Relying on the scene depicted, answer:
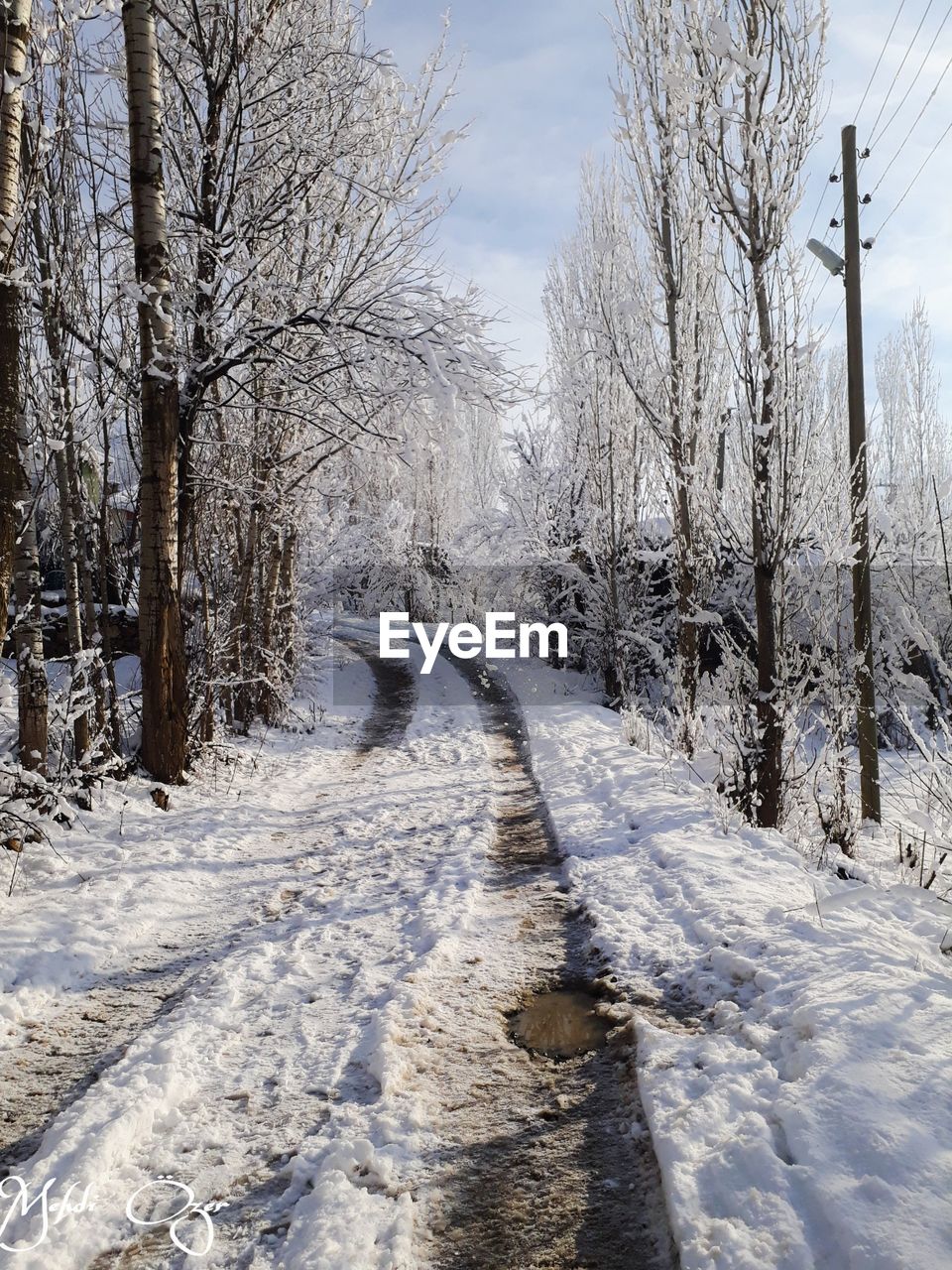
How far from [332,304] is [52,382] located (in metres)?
2.31

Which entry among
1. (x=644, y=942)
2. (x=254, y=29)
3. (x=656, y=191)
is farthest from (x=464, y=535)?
(x=644, y=942)

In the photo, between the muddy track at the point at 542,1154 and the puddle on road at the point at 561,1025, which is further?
the puddle on road at the point at 561,1025

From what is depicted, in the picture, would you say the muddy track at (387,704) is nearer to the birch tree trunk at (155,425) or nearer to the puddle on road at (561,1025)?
the birch tree trunk at (155,425)

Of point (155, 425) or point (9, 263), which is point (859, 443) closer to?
point (155, 425)

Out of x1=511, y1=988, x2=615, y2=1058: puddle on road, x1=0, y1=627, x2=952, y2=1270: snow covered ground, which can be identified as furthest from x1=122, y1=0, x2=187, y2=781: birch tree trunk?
x1=511, y1=988, x2=615, y2=1058: puddle on road

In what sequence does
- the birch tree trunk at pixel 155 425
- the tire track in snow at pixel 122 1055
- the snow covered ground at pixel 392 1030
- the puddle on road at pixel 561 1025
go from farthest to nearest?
the birch tree trunk at pixel 155 425 < the puddle on road at pixel 561 1025 < the tire track in snow at pixel 122 1055 < the snow covered ground at pixel 392 1030

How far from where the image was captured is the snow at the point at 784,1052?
6.31ft

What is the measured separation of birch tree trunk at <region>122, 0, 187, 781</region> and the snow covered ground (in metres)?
0.79

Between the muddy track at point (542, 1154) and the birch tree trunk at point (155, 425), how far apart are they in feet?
12.8

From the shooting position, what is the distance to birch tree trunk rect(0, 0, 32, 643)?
3.36 m

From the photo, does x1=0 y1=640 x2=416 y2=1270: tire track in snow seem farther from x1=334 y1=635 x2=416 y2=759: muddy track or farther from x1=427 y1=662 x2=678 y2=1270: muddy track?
x1=334 y1=635 x2=416 y2=759: muddy track

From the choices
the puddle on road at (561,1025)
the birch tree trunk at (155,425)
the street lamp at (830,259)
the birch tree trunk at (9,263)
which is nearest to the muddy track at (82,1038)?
the puddle on road at (561,1025)

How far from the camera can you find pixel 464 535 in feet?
90.6

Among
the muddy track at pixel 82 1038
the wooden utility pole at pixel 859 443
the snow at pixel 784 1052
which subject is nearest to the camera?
the snow at pixel 784 1052
